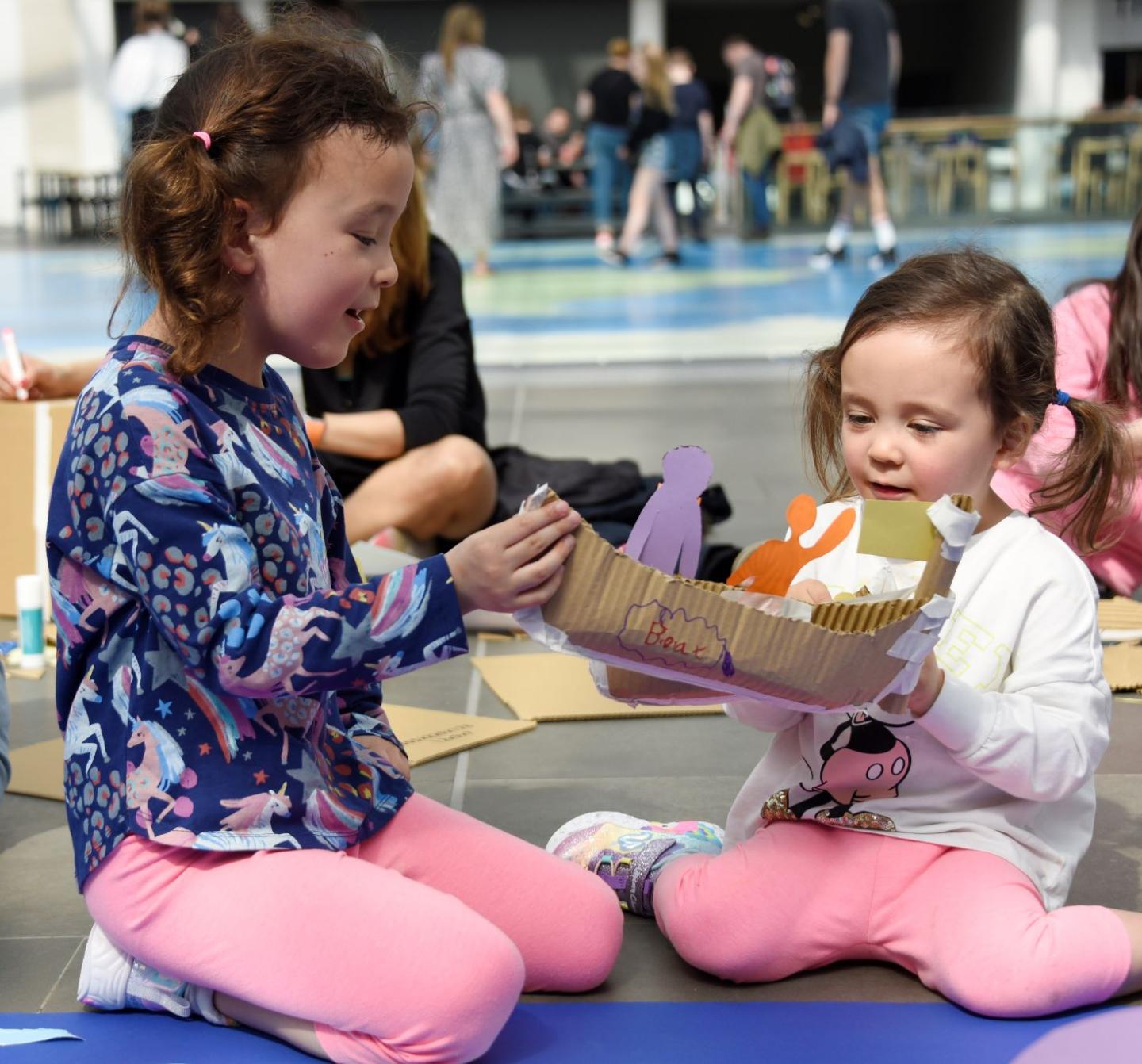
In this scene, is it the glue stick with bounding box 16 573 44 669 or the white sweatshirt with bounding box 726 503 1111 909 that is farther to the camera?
the glue stick with bounding box 16 573 44 669

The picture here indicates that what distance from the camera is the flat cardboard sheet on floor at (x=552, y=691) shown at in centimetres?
272

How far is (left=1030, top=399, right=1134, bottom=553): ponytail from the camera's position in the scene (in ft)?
6.30

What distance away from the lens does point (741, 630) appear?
1448 millimetres

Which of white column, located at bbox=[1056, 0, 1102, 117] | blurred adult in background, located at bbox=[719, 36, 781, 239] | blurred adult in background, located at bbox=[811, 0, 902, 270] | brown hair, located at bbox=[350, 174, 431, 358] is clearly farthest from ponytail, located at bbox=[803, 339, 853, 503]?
white column, located at bbox=[1056, 0, 1102, 117]

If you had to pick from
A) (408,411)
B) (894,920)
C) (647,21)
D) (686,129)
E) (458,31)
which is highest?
(647,21)

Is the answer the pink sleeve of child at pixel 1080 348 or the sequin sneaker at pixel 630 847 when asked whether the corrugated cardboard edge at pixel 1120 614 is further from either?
the sequin sneaker at pixel 630 847

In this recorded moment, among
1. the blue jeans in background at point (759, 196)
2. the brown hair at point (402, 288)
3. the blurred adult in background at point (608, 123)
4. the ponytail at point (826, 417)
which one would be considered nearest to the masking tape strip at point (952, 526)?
the ponytail at point (826, 417)

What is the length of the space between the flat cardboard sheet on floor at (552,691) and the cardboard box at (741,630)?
1090 millimetres

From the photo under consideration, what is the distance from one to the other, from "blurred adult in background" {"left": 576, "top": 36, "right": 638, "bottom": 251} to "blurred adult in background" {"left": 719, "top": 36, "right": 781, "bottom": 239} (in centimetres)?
116

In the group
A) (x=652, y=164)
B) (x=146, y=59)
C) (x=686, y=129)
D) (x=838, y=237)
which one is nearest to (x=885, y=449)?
(x=146, y=59)

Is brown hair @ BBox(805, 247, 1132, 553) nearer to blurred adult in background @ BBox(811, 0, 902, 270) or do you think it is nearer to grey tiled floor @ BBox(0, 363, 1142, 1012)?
grey tiled floor @ BBox(0, 363, 1142, 1012)

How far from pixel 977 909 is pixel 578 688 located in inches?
50.5

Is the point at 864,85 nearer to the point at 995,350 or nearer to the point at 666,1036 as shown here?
the point at 995,350

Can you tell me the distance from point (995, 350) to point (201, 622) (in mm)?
949
